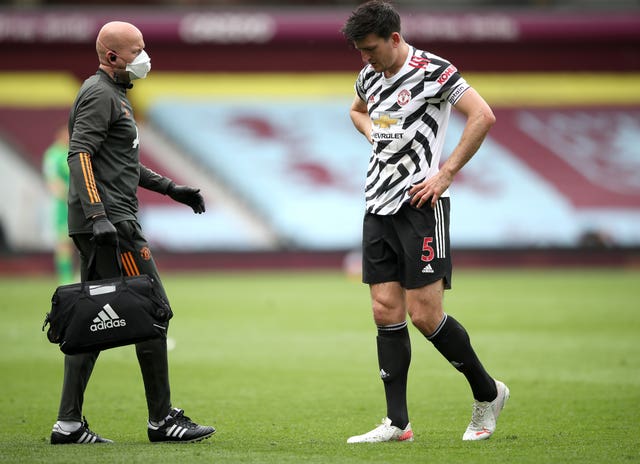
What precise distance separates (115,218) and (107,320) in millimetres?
609

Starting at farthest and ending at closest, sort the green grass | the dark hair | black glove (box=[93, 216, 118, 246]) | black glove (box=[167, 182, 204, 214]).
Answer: black glove (box=[167, 182, 204, 214])
the dark hair
the green grass
black glove (box=[93, 216, 118, 246])

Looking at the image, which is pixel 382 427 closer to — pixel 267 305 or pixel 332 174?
pixel 267 305

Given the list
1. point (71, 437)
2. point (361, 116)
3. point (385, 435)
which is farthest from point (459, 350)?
point (71, 437)

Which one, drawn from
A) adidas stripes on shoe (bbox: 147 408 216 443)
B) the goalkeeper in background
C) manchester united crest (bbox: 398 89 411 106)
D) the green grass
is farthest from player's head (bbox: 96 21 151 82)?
the goalkeeper in background

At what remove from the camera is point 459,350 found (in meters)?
6.10

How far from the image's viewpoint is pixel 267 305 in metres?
15.9

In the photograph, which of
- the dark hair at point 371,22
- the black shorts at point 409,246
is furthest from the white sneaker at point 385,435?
the dark hair at point 371,22

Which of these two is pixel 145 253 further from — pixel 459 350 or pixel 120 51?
pixel 459 350

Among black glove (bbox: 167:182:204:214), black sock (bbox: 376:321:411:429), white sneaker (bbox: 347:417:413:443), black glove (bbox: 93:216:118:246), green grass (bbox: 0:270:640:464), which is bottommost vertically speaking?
green grass (bbox: 0:270:640:464)

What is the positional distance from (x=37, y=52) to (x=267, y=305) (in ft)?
48.3

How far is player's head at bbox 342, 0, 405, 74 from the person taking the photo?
19.5 ft

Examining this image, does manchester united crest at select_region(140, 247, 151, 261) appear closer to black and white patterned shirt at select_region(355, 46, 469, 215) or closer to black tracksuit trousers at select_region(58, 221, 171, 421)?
black tracksuit trousers at select_region(58, 221, 171, 421)

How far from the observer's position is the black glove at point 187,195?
6570mm

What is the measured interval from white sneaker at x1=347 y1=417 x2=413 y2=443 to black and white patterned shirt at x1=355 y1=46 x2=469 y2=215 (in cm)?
123
